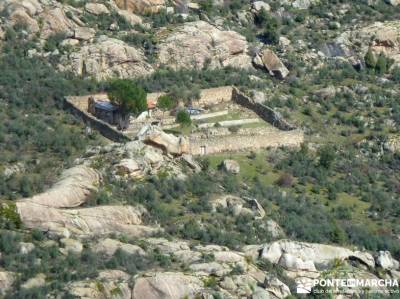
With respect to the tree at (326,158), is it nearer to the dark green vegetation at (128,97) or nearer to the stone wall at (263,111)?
the stone wall at (263,111)

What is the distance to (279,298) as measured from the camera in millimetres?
59188

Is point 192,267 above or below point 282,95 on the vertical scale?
above

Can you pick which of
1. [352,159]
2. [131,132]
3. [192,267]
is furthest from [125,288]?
[352,159]

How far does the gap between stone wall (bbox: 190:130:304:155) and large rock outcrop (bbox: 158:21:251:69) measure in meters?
11.4

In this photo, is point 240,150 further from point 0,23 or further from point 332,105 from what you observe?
point 0,23

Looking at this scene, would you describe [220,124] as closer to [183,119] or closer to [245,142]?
[183,119]

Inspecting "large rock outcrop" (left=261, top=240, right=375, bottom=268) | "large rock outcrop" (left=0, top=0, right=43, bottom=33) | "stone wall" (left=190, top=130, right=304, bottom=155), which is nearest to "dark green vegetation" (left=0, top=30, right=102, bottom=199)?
"large rock outcrop" (left=0, top=0, right=43, bottom=33)

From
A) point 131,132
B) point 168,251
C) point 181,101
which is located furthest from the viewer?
point 181,101

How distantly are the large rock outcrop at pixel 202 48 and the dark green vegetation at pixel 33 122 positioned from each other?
754 centimetres

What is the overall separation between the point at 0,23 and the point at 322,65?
2248 centimetres

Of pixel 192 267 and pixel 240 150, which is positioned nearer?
pixel 192 267

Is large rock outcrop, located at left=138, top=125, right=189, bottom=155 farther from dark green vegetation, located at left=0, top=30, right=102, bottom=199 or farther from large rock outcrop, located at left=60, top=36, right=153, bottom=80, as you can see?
large rock outcrop, located at left=60, top=36, right=153, bottom=80

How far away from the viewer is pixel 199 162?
76.2 metres

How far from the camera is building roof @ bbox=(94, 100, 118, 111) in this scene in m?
83.4
